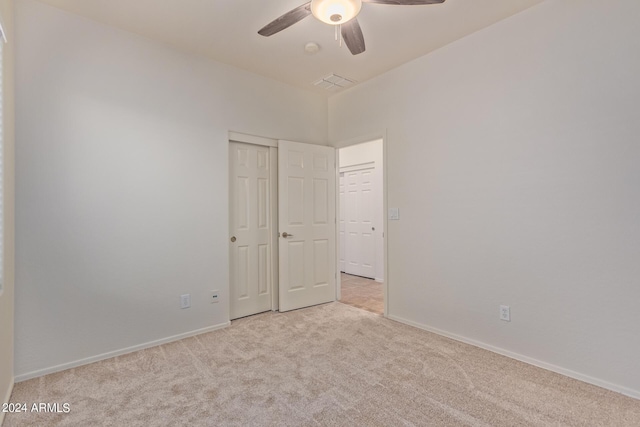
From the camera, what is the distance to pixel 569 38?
2.25 meters

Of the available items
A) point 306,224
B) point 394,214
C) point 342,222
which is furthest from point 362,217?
point 394,214

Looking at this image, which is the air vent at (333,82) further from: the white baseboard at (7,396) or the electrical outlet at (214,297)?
the white baseboard at (7,396)

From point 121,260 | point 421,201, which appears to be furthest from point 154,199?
point 421,201

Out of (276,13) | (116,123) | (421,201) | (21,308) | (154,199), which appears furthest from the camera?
(421,201)

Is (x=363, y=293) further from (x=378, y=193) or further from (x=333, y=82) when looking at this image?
(x=333, y=82)

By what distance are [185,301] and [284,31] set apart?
256 centimetres

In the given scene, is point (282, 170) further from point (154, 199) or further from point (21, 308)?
point (21, 308)

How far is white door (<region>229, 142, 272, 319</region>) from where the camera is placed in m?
3.46

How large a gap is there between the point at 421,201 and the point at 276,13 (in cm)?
208

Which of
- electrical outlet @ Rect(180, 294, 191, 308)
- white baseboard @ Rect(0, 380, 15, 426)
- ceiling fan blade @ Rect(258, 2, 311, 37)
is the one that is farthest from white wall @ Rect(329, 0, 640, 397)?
white baseboard @ Rect(0, 380, 15, 426)

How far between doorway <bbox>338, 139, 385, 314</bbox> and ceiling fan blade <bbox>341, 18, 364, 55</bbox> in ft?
9.17

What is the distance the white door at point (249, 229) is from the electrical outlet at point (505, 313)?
7.73 ft

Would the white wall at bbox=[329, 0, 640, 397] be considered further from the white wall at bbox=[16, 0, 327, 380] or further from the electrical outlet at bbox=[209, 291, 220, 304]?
the white wall at bbox=[16, 0, 327, 380]

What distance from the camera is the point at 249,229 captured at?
11.7 feet
